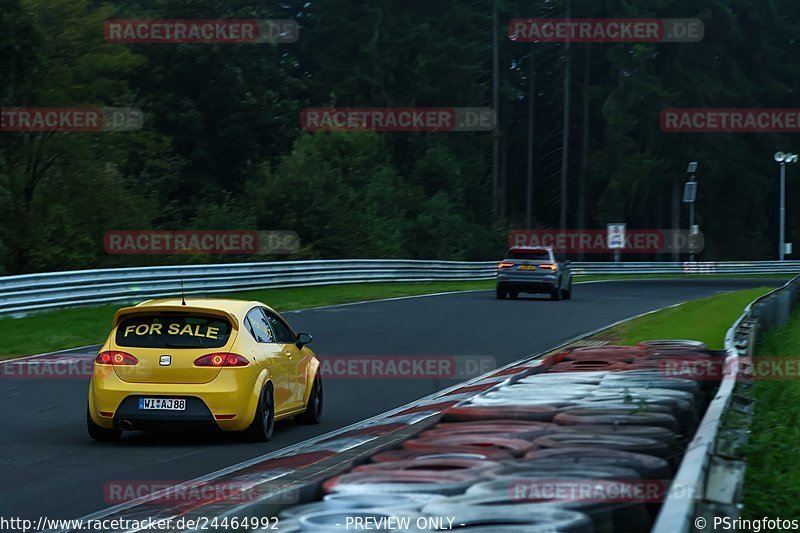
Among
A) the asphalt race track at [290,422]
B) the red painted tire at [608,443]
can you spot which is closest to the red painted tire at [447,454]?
the red painted tire at [608,443]

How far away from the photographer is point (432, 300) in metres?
33.1

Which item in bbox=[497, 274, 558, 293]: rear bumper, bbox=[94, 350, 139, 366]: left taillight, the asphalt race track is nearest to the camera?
the asphalt race track

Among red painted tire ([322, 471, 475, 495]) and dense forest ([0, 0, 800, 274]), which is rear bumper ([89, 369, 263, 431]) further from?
dense forest ([0, 0, 800, 274])

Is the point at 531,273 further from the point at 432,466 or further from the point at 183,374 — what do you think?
the point at 432,466

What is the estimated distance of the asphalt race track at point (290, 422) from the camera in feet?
31.2

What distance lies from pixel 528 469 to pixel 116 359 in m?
6.24

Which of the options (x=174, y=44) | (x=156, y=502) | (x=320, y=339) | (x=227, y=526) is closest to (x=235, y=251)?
(x=320, y=339)

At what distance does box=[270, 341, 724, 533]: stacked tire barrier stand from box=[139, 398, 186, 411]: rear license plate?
10.5 feet

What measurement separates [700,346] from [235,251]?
3054cm

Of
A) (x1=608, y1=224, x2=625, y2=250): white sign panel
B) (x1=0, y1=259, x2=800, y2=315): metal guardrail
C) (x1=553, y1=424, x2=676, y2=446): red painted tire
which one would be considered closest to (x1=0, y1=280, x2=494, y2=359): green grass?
(x1=0, y1=259, x2=800, y2=315): metal guardrail

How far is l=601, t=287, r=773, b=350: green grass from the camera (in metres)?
21.6

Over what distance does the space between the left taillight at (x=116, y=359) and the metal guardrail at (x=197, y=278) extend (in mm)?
11130

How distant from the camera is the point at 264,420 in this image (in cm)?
1175

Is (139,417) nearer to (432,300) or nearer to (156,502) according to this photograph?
(156,502)
